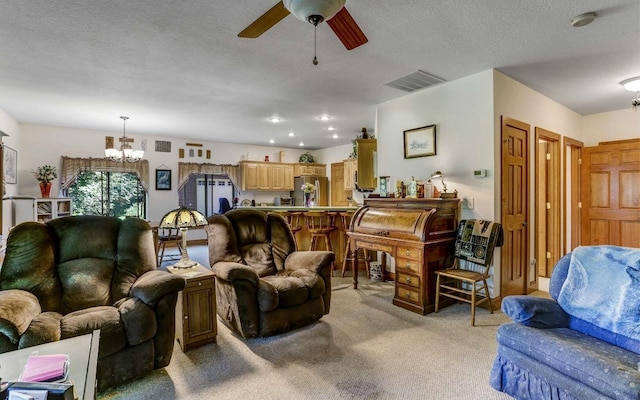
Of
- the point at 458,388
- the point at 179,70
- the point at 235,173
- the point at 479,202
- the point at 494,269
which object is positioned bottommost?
the point at 458,388

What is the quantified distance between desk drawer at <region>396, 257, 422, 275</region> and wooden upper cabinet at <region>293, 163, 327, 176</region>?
579 centimetres

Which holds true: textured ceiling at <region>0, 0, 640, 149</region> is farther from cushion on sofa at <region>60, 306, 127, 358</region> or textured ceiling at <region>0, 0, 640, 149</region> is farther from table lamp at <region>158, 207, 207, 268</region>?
cushion on sofa at <region>60, 306, 127, 358</region>

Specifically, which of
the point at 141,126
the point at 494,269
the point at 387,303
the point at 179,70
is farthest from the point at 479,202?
the point at 141,126

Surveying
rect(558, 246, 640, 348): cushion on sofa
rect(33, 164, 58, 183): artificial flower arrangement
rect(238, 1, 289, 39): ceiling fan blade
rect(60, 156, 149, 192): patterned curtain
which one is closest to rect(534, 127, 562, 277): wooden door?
rect(558, 246, 640, 348): cushion on sofa

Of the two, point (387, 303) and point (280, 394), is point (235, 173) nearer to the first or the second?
point (387, 303)

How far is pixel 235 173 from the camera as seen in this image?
336 inches

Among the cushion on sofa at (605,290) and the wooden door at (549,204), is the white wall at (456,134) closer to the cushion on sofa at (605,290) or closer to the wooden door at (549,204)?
the cushion on sofa at (605,290)

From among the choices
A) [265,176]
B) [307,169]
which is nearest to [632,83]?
[307,169]

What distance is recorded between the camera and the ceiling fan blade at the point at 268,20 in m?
1.99

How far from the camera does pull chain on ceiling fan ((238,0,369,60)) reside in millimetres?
1771

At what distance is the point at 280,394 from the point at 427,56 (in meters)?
3.22

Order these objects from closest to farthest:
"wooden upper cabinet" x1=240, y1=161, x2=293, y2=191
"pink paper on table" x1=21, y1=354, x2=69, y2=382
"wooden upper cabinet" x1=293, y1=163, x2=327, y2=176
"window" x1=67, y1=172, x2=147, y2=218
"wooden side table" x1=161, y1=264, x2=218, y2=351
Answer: "pink paper on table" x1=21, y1=354, x2=69, y2=382
"wooden side table" x1=161, y1=264, x2=218, y2=351
"window" x1=67, y1=172, x2=147, y2=218
"wooden upper cabinet" x1=240, y1=161, x2=293, y2=191
"wooden upper cabinet" x1=293, y1=163, x2=327, y2=176

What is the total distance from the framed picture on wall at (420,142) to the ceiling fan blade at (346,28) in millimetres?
2114

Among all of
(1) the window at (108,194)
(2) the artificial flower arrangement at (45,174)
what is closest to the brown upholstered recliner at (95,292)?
(2) the artificial flower arrangement at (45,174)
